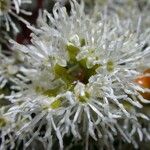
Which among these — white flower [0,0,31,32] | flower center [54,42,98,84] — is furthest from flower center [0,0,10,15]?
flower center [54,42,98,84]

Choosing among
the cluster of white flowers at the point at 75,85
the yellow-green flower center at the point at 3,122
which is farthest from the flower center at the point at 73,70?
the yellow-green flower center at the point at 3,122

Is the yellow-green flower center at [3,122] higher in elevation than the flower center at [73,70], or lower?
lower

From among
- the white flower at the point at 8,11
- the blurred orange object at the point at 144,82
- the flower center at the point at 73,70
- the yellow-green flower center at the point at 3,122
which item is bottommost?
the blurred orange object at the point at 144,82

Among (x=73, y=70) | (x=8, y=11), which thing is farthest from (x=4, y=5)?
(x=73, y=70)

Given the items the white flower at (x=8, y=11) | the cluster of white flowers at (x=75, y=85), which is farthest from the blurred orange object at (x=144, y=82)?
the white flower at (x=8, y=11)

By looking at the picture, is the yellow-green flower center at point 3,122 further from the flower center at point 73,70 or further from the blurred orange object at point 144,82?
the blurred orange object at point 144,82

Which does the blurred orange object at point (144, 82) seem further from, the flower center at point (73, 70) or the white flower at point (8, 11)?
the white flower at point (8, 11)

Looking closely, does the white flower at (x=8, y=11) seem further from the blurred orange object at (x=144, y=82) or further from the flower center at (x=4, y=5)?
the blurred orange object at (x=144, y=82)

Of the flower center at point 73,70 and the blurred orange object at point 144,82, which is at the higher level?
the flower center at point 73,70

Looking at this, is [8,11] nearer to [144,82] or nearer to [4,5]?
[4,5]

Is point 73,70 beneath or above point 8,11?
beneath
